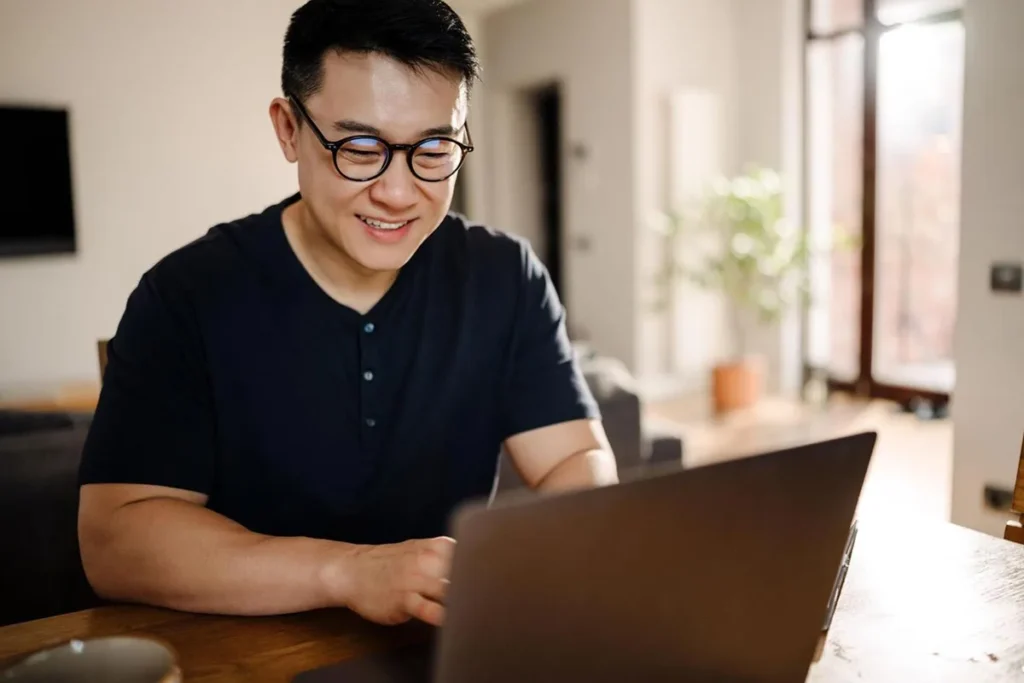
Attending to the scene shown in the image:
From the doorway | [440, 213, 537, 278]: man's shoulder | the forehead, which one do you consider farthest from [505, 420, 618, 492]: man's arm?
the doorway

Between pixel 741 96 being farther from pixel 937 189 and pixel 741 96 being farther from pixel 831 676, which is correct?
pixel 831 676

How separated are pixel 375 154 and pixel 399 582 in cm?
49

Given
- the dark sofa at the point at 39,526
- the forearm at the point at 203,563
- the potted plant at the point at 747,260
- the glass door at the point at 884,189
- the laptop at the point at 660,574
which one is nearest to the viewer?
the laptop at the point at 660,574

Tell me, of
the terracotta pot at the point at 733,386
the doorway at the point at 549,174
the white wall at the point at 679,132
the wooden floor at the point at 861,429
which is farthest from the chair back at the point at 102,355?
the doorway at the point at 549,174

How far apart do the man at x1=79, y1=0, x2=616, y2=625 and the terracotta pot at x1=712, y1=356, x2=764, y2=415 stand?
164 inches

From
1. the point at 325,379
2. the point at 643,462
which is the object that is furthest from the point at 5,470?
the point at 643,462

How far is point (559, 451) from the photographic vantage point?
3.99 feet

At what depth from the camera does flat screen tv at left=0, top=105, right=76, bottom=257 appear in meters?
3.65

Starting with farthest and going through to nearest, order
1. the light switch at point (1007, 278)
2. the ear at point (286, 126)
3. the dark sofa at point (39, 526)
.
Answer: the light switch at point (1007, 278)
the dark sofa at point (39, 526)
the ear at point (286, 126)

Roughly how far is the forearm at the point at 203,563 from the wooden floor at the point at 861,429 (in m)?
2.66

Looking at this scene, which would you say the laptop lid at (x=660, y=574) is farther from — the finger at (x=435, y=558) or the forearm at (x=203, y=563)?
the forearm at (x=203, y=563)

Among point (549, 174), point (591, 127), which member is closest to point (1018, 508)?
point (591, 127)

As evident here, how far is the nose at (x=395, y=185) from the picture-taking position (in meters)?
1.05

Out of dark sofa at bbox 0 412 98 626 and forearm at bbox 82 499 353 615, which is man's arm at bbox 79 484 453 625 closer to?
forearm at bbox 82 499 353 615
